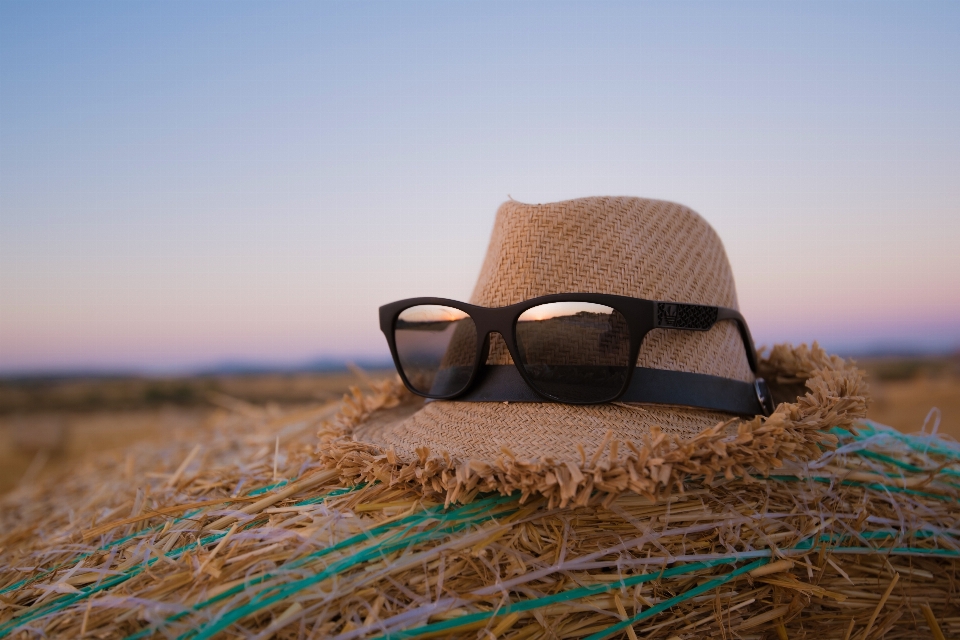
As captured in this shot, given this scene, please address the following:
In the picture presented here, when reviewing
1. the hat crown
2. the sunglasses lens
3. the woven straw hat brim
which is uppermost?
the hat crown

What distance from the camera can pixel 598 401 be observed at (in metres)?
1.29

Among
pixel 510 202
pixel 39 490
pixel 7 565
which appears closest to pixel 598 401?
pixel 510 202

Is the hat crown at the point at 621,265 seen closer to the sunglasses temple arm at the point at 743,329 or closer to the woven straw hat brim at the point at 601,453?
the sunglasses temple arm at the point at 743,329

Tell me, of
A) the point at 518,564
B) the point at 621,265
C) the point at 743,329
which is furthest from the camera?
the point at 743,329

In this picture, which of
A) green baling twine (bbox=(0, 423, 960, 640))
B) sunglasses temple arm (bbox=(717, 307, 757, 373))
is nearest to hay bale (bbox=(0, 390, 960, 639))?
green baling twine (bbox=(0, 423, 960, 640))

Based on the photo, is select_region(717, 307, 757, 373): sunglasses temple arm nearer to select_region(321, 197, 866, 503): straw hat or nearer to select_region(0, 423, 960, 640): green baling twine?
select_region(321, 197, 866, 503): straw hat

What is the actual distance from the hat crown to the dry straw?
0.29 m

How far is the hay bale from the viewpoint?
998 mm

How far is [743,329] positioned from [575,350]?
522 mm

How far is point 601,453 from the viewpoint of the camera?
1062 mm

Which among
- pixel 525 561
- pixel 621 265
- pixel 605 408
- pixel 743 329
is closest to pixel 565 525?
pixel 525 561

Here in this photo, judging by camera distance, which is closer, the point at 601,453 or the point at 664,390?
the point at 601,453

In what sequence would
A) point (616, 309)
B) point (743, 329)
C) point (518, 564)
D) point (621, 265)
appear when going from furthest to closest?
1. point (743, 329)
2. point (621, 265)
3. point (616, 309)
4. point (518, 564)

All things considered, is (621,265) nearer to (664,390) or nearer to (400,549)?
(664,390)
